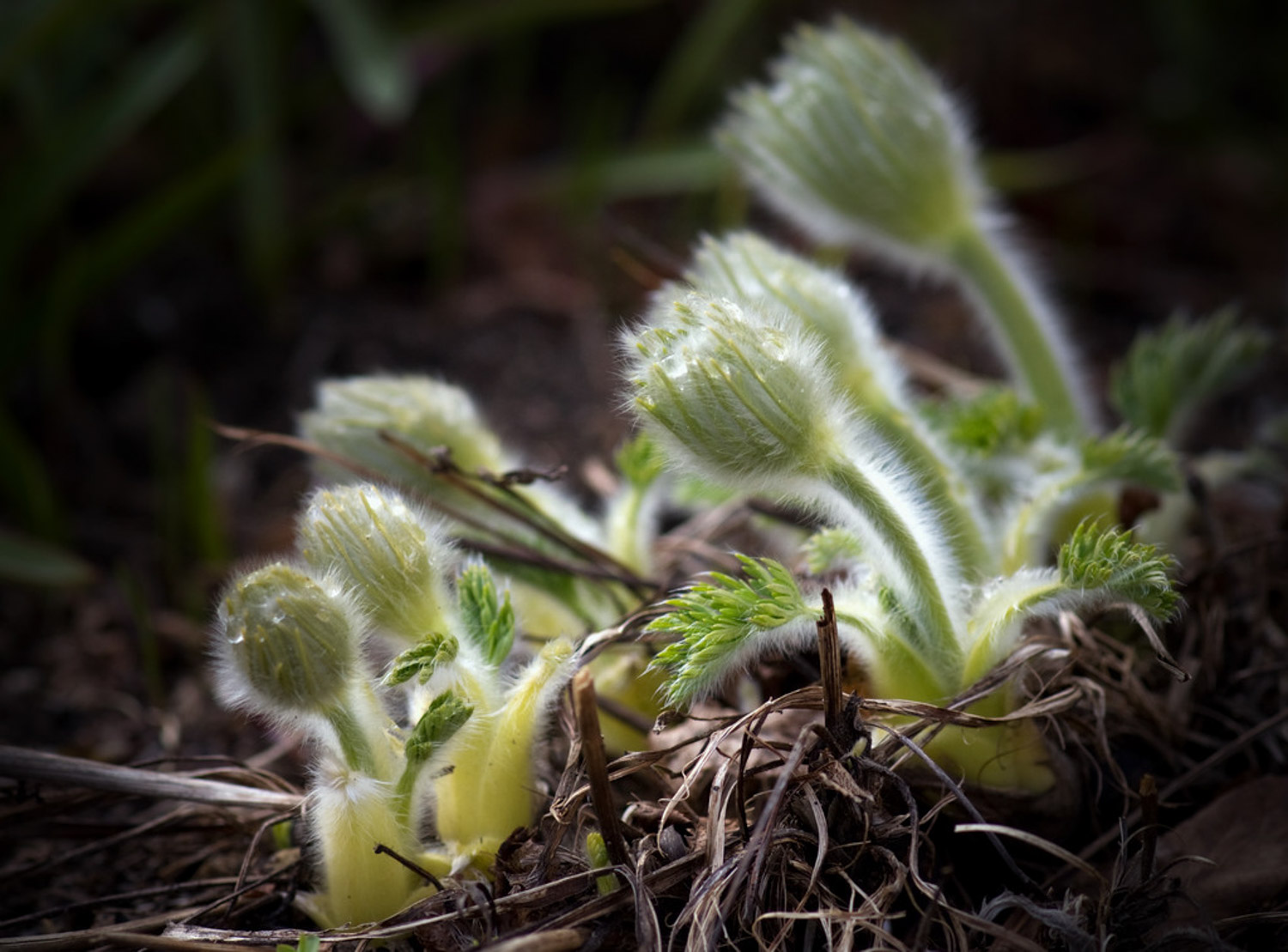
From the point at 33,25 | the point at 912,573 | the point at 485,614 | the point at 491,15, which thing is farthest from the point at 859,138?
the point at 33,25

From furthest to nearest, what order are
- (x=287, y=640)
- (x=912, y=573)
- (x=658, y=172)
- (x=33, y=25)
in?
(x=658, y=172) < (x=33, y=25) < (x=912, y=573) < (x=287, y=640)

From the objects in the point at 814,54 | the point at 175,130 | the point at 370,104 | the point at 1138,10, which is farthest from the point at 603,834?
the point at 1138,10

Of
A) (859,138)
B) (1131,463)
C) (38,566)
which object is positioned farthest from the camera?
(38,566)

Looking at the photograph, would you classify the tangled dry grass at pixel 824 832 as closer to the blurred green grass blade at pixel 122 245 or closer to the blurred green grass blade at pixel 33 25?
the blurred green grass blade at pixel 122 245

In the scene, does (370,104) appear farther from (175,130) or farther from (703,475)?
(703,475)

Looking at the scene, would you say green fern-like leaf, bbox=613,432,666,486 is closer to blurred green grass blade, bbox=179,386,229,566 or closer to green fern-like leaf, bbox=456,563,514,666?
green fern-like leaf, bbox=456,563,514,666

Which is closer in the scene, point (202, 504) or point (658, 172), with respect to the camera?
point (202, 504)

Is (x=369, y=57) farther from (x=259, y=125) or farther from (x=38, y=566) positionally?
(x=38, y=566)

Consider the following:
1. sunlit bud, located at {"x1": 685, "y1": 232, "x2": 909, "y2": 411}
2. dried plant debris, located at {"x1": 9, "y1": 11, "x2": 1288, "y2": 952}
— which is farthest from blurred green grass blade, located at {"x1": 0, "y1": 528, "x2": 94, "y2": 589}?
sunlit bud, located at {"x1": 685, "y1": 232, "x2": 909, "y2": 411}
